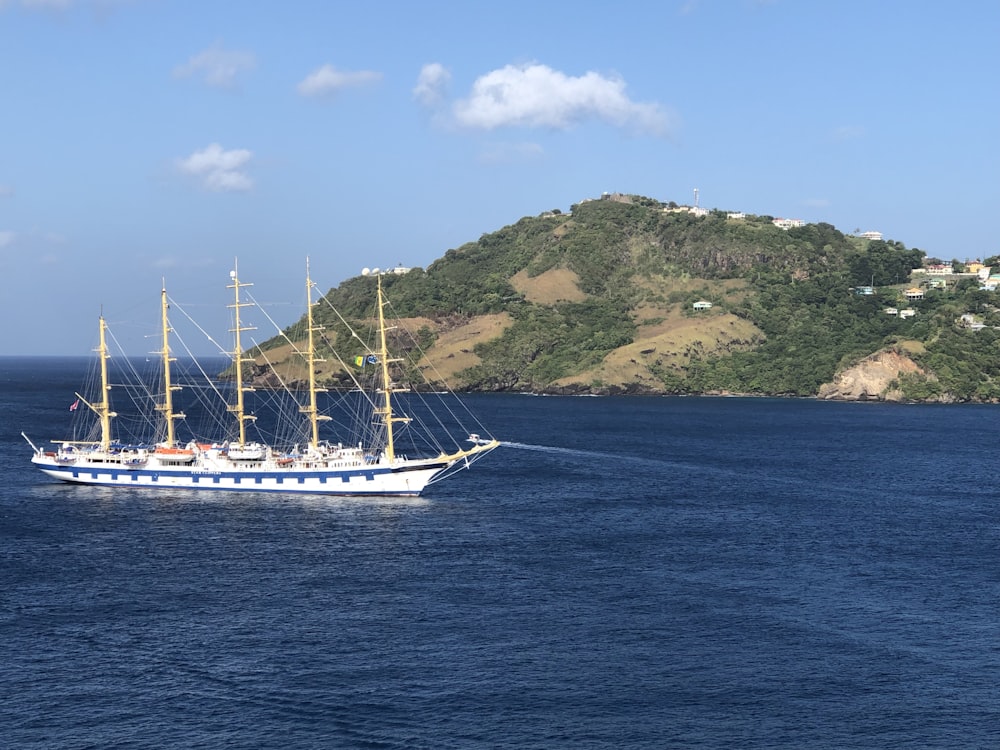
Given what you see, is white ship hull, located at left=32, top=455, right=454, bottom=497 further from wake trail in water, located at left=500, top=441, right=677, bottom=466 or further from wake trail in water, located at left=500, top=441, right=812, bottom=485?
wake trail in water, located at left=500, top=441, right=677, bottom=466

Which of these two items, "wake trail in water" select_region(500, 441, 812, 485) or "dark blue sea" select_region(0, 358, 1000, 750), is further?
"wake trail in water" select_region(500, 441, 812, 485)

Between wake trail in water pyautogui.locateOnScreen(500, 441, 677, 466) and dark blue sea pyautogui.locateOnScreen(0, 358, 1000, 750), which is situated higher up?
wake trail in water pyautogui.locateOnScreen(500, 441, 677, 466)

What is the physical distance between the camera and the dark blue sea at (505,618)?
5016cm

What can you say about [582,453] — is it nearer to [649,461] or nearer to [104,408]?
[649,461]

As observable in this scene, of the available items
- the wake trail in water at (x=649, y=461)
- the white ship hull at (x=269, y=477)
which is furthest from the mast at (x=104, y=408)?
the wake trail in water at (x=649, y=461)

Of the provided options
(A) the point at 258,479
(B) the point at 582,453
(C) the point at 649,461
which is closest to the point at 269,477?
(A) the point at 258,479

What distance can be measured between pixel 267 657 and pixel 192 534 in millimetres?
34120

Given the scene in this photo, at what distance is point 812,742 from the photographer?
48.2 m

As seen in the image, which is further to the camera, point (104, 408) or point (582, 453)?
point (582, 453)

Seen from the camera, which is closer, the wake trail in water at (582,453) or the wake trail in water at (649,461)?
the wake trail in water at (649,461)

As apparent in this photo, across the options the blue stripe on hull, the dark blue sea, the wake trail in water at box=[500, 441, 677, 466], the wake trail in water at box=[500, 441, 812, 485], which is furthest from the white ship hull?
the wake trail in water at box=[500, 441, 677, 466]

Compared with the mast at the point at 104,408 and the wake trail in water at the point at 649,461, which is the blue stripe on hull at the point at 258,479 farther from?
the wake trail in water at the point at 649,461

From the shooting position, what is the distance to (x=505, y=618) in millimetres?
65062

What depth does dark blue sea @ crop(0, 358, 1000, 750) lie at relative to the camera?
50.2 metres
